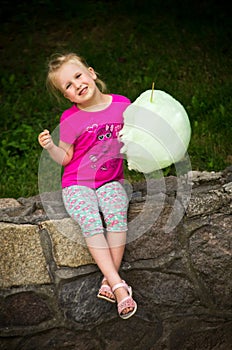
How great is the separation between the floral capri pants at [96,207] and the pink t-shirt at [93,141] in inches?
1.9

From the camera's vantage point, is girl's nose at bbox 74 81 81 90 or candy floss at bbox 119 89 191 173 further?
girl's nose at bbox 74 81 81 90

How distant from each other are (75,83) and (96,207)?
647 millimetres

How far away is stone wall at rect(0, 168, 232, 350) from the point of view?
11.4ft

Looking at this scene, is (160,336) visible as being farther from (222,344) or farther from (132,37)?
(132,37)

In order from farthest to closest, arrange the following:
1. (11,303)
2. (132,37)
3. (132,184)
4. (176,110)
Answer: (132,37)
(132,184)
(11,303)
(176,110)

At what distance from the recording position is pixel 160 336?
3662mm

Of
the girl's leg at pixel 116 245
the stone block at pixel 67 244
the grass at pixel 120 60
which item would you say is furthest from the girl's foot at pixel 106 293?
the grass at pixel 120 60

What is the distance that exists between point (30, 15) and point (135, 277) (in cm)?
376

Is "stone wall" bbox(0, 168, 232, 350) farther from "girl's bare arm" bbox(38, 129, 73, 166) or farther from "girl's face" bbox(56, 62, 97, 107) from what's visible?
A: "girl's face" bbox(56, 62, 97, 107)

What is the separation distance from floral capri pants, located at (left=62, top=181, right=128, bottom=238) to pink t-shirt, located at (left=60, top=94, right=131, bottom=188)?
0.05 m

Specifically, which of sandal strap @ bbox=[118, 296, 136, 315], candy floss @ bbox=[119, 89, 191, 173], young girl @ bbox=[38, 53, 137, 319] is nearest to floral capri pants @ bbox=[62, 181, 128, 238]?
young girl @ bbox=[38, 53, 137, 319]

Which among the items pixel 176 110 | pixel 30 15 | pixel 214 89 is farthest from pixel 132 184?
pixel 30 15

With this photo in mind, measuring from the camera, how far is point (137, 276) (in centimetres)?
358

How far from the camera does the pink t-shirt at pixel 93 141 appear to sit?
3324 millimetres
